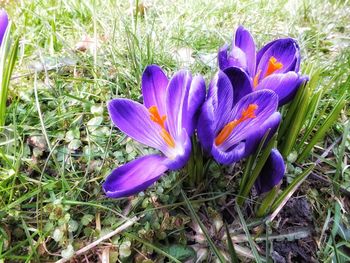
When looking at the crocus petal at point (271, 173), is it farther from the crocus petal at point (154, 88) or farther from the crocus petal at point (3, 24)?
the crocus petal at point (3, 24)

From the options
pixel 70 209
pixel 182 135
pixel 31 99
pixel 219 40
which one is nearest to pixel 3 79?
pixel 31 99

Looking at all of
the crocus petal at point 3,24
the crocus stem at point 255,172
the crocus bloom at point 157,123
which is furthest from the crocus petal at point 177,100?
the crocus petal at point 3,24

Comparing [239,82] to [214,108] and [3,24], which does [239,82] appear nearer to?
[214,108]

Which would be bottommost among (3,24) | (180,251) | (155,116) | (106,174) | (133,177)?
(180,251)

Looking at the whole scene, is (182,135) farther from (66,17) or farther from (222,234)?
(66,17)

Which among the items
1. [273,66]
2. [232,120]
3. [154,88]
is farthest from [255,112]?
[154,88]

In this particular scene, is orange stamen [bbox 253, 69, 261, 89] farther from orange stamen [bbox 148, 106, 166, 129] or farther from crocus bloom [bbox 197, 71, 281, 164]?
orange stamen [bbox 148, 106, 166, 129]
